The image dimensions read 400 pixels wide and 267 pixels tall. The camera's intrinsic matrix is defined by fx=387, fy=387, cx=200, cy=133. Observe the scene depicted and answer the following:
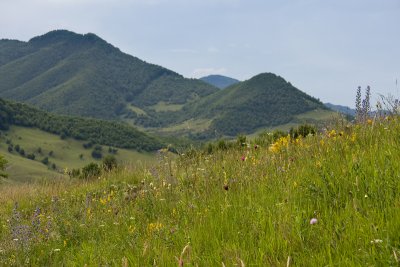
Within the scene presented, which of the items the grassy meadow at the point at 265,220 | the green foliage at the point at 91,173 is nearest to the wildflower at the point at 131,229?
the grassy meadow at the point at 265,220

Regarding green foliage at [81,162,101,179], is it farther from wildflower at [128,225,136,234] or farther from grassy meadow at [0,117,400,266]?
wildflower at [128,225,136,234]

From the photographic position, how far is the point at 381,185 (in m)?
3.00

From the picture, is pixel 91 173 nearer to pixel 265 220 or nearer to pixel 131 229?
pixel 131 229

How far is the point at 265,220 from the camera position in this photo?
121 inches

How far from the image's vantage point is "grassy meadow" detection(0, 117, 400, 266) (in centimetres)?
243

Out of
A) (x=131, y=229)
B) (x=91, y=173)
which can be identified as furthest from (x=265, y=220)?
(x=91, y=173)

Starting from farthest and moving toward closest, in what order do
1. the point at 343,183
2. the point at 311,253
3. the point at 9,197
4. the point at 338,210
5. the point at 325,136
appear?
the point at 9,197, the point at 325,136, the point at 343,183, the point at 338,210, the point at 311,253

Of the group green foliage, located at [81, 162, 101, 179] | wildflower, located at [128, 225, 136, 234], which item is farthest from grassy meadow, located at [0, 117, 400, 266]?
green foliage, located at [81, 162, 101, 179]

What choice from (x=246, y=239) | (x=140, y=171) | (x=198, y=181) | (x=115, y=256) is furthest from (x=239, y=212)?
(x=140, y=171)

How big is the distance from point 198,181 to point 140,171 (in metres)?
5.88

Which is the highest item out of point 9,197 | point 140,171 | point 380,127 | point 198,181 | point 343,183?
point 380,127

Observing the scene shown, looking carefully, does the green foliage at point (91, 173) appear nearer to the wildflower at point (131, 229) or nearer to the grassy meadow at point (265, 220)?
the grassy meadow at point (265, 220)

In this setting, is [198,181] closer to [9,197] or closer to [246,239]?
[246,239]

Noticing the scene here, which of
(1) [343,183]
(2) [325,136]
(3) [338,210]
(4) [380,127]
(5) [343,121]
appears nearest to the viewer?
(3) [338,210]
